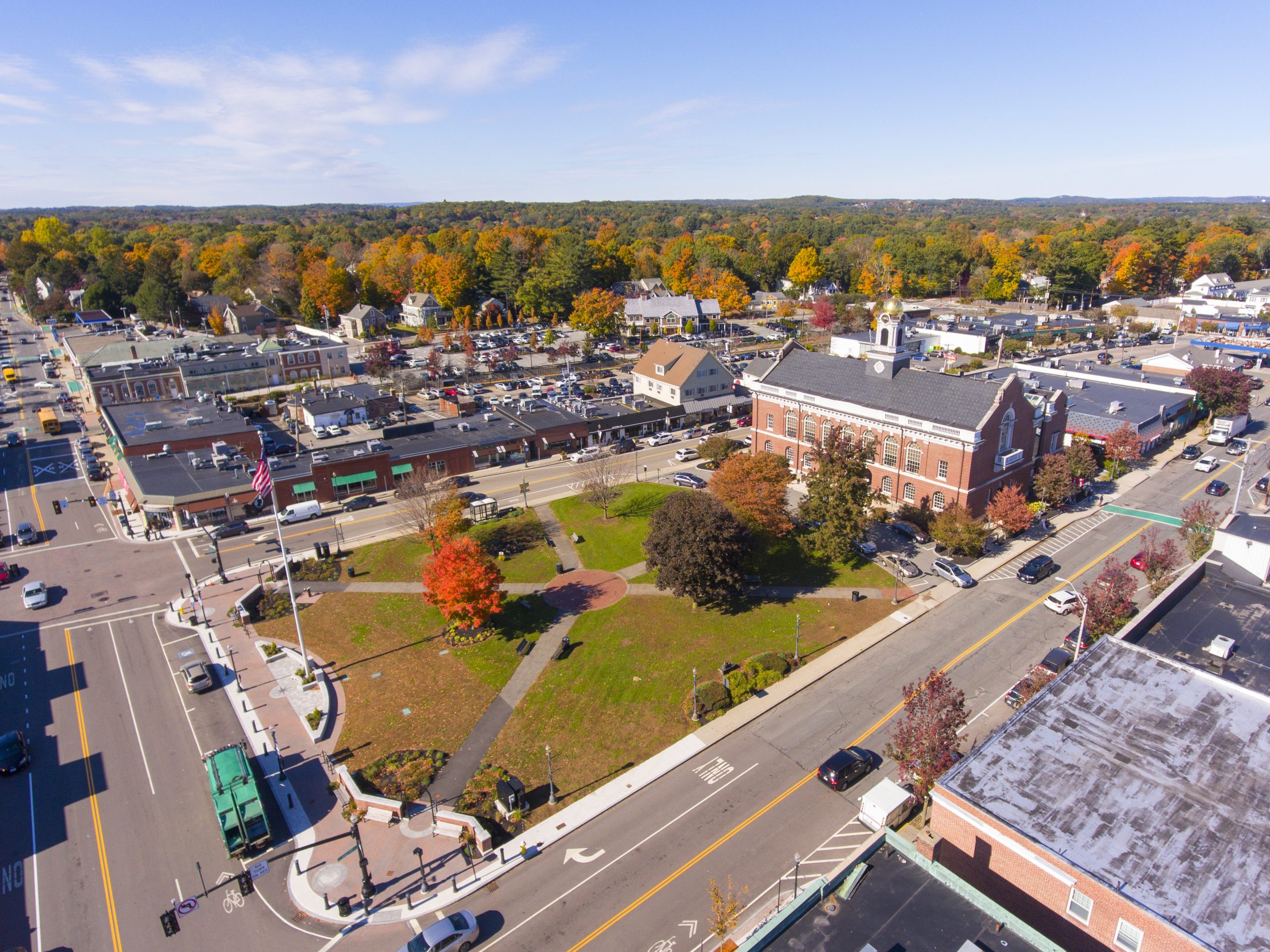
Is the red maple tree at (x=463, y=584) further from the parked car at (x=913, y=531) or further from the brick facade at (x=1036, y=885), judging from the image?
the parked car at (x=913, y=531)

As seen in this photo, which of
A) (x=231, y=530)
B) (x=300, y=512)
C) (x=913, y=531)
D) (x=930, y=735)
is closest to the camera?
(x=930, y=735)

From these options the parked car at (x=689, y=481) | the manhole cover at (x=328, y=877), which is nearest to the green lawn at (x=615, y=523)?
the parked car at (x=689, y=481)

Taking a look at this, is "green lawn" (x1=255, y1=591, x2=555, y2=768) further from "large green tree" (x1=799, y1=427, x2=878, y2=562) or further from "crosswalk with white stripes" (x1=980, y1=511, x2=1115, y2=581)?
"crosswalk with white stripes" (x1=980, y1=511, x2=1115, y2=581)

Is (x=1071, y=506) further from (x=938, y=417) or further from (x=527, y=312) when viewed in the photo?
(x=527, y=312)

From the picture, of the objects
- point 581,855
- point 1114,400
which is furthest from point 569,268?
point 581,855

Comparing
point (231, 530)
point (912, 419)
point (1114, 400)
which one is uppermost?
point (912, 419)

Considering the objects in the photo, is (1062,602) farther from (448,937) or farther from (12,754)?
(12,754)
